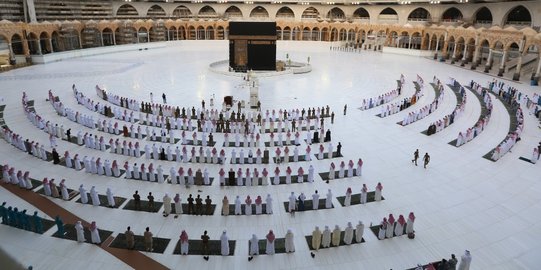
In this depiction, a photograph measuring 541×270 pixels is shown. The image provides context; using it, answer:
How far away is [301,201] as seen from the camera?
1166 centimetres

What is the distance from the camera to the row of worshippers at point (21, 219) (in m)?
10.4

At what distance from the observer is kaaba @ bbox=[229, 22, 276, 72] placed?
32156 millimetres

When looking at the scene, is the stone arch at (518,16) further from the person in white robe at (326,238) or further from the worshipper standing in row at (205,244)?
the worshipper standing in row at (205,244)

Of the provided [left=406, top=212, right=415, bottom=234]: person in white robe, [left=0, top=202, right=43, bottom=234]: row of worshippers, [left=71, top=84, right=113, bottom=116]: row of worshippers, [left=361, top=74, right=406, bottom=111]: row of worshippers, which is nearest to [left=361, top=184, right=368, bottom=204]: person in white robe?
[left=406, top=212, right=415, bottom=234]: person in white robe

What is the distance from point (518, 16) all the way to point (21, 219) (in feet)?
158

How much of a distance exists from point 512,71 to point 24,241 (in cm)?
3916

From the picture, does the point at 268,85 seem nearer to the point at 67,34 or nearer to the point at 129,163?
the point at 129,163

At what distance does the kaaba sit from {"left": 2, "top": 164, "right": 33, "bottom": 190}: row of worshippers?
21.8 meters

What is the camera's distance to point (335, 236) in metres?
10.1

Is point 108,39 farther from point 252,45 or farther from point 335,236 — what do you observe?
point 335,236

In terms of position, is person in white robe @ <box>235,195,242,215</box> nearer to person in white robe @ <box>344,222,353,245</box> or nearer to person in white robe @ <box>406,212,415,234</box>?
person in white robe @ <box>344,222,353,245</box>

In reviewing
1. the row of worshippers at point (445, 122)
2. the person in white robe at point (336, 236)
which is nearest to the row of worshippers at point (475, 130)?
the row of worshippers at point (445, 122)

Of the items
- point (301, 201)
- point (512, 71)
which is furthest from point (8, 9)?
point (512, 71)

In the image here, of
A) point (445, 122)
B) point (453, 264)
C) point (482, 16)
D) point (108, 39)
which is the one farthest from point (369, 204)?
point (108, 39)
